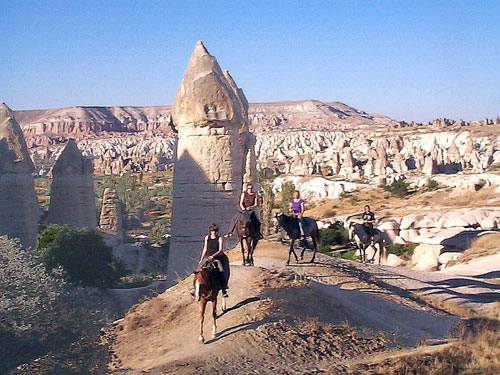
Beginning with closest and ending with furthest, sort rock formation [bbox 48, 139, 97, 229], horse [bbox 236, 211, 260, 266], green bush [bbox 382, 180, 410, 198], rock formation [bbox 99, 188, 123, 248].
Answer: horse [bbox 236, 211, 260, 266], rock formation [bbox 48, 139, 97, 229], rock formation [bbox 99, 188, 123, 248], green bush [bbox 382, 180, 410, 198]

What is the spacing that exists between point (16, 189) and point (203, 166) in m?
5.97

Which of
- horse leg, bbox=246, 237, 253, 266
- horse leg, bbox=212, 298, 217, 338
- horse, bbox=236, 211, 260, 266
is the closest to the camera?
horse leg, bbox=212, 298, 217, 338

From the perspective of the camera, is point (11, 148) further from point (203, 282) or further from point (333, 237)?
point (333, 237)

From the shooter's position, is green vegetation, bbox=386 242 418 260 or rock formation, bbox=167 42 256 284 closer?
rock formation, bbox=167 42 256 284

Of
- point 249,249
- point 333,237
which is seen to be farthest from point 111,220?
point 249,249

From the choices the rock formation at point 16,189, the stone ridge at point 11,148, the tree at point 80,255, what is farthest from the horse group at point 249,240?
the stone ridge at point 11,148

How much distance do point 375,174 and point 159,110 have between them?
388 ft

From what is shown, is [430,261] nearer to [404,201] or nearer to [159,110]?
[404,201]

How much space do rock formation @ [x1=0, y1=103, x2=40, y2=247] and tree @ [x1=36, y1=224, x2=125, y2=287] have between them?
593 millimetres

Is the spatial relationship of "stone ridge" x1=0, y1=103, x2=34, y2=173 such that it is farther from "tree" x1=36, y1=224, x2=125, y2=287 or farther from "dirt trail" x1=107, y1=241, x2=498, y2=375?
"dirt trail" x1=107, y1=241, x2=498, y2=375

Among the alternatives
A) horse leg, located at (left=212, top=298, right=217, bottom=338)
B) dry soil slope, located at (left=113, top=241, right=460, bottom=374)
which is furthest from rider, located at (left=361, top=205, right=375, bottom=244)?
horse leg, located at (left=212, top=298, right=217, bottom=338)

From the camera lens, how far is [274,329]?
731 cm

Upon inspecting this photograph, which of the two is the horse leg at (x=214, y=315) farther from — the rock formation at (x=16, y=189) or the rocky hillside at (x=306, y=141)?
the rocky hillside at (x=306, y=141)

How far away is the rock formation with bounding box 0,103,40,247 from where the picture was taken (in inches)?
593
